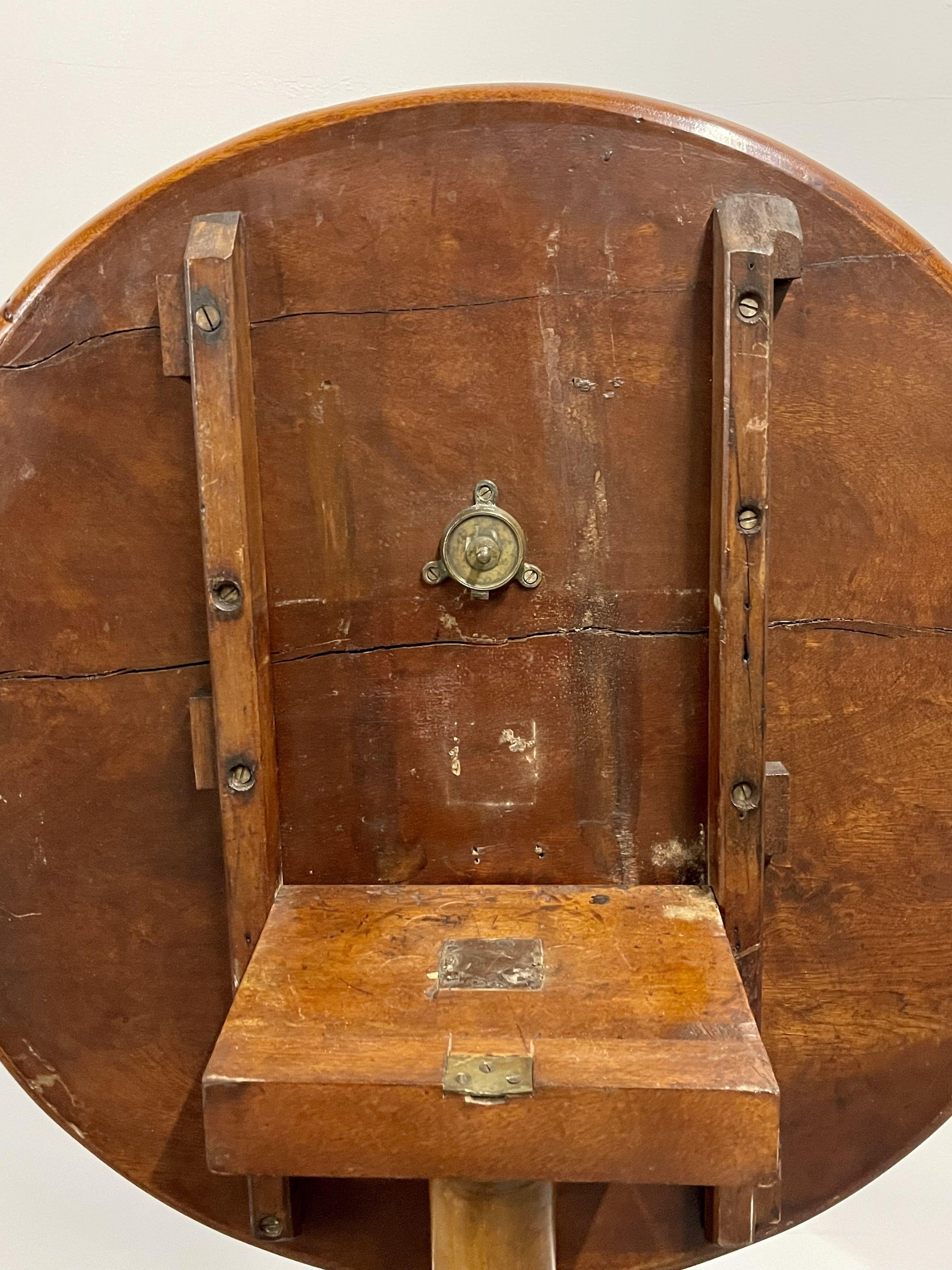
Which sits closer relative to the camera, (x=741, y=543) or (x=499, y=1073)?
(x=499, y=1073)

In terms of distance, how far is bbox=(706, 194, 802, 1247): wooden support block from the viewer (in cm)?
121

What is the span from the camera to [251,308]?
130cm

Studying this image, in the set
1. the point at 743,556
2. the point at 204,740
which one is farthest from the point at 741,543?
the point at 204,740

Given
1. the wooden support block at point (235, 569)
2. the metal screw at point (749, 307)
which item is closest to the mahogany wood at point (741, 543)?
the metal screw at point (749, 307)

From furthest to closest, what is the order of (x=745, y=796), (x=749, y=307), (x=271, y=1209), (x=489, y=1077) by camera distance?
1. (x=271, y=1209)
2. (x=745, y=796)
3. (x=749, y=307)
4. (x=489, y=1077)

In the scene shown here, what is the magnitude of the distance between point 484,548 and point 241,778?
339 mm

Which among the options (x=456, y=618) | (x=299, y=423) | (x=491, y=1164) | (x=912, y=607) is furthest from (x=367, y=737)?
(x=912, y=607)

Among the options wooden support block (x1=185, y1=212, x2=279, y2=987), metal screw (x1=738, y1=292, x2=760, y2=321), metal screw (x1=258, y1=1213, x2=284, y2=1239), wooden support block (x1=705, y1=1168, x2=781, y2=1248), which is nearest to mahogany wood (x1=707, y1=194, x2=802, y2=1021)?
metal screw (x1=738, y1=292, x2=760, y2=321)

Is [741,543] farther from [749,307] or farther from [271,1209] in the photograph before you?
[271,1209]

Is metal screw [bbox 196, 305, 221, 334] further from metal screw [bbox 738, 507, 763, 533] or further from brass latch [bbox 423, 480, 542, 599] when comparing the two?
metal screw [bbox 738, 507, 763, 533]

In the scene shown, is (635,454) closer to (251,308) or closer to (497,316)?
(497,316)

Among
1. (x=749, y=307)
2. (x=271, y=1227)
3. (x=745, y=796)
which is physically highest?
(x=749, y=307)

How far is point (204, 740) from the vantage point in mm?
1353

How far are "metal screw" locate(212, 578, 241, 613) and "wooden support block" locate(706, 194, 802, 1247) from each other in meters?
0.47
